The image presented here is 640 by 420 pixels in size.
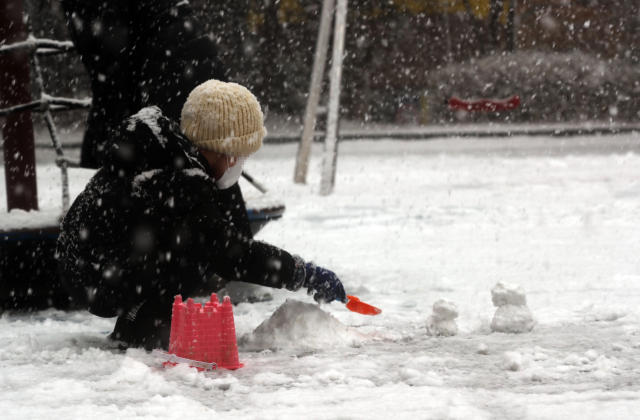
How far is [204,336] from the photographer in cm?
254

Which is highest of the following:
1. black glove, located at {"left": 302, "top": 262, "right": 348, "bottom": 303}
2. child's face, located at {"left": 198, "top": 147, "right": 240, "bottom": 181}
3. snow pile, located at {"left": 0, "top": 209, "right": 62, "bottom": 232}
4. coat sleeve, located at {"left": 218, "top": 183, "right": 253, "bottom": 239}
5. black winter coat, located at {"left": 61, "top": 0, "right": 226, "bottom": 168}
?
black winter coat, located at {"left": 61, "top": 0, "right": 226, "bottom": 168}

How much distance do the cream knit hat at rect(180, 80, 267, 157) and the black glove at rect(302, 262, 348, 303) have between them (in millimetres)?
482

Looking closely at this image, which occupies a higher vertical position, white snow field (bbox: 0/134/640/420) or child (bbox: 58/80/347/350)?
child (bbox: 58/80/347/350)

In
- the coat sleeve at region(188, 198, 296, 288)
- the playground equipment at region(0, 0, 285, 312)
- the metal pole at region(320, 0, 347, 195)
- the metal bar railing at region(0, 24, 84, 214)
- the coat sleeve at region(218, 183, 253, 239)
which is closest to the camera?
the coat sleeve at region(188, 198, 296, 288)

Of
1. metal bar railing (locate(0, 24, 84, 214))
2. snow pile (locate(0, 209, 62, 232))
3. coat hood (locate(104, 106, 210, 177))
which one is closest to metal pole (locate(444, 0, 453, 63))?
metal bar railing (locate(0, 24, 84, 214))

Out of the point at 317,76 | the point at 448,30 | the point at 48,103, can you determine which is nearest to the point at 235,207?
the point at 48,103

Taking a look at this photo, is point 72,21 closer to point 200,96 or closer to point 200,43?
point 200,43

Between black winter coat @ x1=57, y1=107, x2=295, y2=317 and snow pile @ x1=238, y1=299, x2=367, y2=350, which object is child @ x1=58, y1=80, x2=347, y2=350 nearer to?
black winter coat @ x1=57, y1=107, x2=295, y2=317

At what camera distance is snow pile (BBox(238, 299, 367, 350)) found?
2857 millimetres

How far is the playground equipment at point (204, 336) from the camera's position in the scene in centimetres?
253

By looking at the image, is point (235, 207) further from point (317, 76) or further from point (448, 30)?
point (448, 30)

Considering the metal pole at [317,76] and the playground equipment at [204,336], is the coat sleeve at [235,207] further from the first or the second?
the metal pole at [317,76]

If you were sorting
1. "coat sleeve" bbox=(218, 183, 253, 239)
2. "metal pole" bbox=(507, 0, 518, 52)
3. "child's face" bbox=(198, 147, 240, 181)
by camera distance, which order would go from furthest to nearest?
"metal pole" bbox=(507, 0, 518, 52) → "coat sleeve" bbox=(218, 183, 253, 239) → "child's face" bbox=(198, 147, 240, 181)

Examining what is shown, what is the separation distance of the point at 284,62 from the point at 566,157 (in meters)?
10.5
